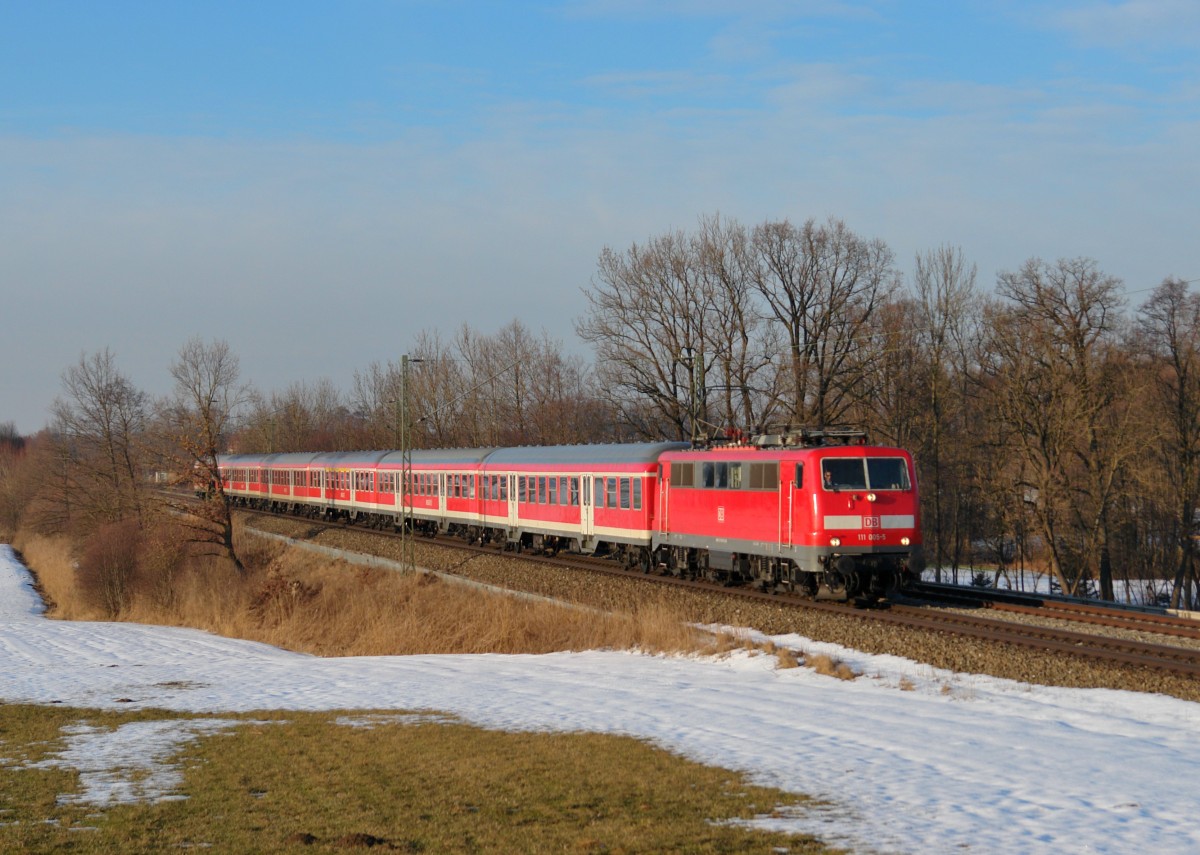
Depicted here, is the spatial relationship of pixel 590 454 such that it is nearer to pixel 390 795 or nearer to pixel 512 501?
pixel 512 501

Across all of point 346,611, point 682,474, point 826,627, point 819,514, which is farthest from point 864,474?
point 346,611

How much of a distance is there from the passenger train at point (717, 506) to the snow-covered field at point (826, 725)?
140 inches

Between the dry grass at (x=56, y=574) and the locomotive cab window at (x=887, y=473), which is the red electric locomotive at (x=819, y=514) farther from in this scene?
the dry grass at (x=56, y=574)

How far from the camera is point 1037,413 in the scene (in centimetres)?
4525

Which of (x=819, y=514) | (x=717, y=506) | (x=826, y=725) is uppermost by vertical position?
(x=717, y=506)

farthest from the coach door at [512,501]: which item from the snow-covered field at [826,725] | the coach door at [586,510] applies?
the snow-covered field at [826,725]

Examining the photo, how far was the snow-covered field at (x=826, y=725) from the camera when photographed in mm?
9062

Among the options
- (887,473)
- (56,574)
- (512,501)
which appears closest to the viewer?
(887,473)

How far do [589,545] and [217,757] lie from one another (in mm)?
23417

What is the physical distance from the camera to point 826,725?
13234 millimetres

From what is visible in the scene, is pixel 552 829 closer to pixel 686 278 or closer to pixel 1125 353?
pixel 1125 353

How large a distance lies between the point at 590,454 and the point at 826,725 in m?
22.8

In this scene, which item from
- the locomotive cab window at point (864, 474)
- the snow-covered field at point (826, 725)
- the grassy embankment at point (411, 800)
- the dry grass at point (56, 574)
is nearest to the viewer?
the grassy embankment at point (411, 800)

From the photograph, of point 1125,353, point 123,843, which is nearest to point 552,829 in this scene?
point 123,843
